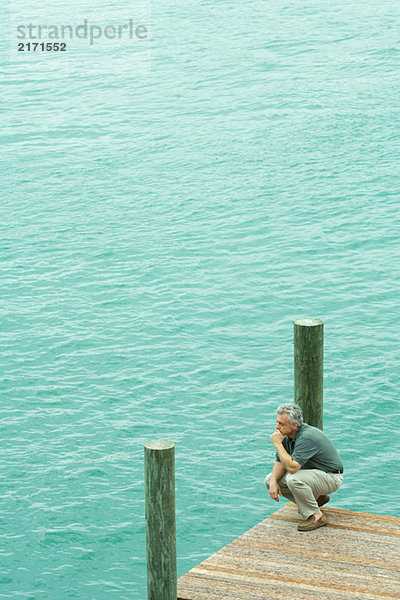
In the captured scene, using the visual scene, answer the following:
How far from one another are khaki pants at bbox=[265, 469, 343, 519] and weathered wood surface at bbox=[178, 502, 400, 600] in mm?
241

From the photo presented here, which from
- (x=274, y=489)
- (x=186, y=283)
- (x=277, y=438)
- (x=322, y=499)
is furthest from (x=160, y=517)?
(x=186, y=283)

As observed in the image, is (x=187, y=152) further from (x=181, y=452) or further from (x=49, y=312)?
(x=181, y=452)

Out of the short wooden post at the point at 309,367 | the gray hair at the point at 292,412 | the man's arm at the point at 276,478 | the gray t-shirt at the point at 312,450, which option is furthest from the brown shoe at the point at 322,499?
the gray hair at the point at 292,412

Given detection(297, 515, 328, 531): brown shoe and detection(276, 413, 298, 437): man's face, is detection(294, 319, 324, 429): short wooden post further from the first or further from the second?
detection(297, 515, 328, 531): brown shoe

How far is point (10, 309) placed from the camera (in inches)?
758

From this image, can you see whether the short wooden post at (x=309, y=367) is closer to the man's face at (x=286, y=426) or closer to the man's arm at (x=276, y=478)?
the man's face at (x=286, y=426)

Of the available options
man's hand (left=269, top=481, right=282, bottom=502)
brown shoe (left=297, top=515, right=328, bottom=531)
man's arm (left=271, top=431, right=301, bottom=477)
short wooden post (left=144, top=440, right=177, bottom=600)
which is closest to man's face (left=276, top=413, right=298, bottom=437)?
man's arm (left=271, top=431, right=301, bottom=477)

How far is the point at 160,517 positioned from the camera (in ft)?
26.7

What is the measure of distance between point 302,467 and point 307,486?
0.21 m

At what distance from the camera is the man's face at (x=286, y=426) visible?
9.07m

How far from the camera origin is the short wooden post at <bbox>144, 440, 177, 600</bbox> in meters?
8.07

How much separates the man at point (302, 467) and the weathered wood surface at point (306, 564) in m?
0.23

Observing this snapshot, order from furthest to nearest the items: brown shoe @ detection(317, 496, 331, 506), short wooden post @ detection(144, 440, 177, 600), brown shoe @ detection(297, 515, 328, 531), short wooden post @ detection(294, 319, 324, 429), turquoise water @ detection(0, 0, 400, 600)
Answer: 1. turquoise water @ detection(0, 0, 400, 600)
2. short wooden post @ detection(294, 319, 324, 429)
3. brown shoe @ detection(317, 496, 331, 506)
4. brown shoe @ detection(297, 515, 328, 531)
5. short wooden post @ detection(144, 440, 177, 600)

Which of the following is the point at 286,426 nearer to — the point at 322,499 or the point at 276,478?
the point at 276,478
